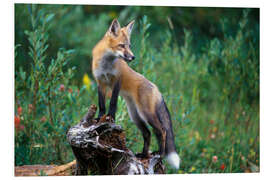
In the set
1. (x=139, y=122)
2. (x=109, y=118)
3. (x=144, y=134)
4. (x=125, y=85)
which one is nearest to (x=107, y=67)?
(x=125, y=85)

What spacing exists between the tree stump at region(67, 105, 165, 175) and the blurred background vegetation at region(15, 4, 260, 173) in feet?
2.44

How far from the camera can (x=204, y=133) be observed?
6.05m

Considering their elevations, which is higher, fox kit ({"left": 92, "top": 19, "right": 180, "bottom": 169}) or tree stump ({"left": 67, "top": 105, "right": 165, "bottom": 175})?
fox kit ({"left": 92, "top": 19, "right": 180, "bottom": 169})

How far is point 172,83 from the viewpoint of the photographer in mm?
5855

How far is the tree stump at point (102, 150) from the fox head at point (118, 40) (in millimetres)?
613

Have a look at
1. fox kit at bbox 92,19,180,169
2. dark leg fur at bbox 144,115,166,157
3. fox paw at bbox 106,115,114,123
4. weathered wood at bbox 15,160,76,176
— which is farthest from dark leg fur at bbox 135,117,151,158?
weathered wood at bbox 15,160,76,176

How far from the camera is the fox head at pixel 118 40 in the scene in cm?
365

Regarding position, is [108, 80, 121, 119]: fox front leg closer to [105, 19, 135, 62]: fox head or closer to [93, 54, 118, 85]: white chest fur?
[93, 54, 118, 85]: white chest fur

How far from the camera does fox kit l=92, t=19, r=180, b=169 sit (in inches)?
146

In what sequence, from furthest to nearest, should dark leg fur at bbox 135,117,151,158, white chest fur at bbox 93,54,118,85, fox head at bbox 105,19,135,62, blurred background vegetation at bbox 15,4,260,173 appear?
blurred background vegetation at bbox 15,4,260,173, dark leg fur at bbox 135,117,151,158, white chest fur at bbox 93,54,118,85, fox head at bbox 105,19,135,62

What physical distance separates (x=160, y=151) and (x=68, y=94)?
146cm

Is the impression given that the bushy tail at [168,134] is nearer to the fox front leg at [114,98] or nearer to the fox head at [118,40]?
the fox front leg at [114,98]

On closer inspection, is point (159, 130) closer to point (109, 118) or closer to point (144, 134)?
point (144, 134)
